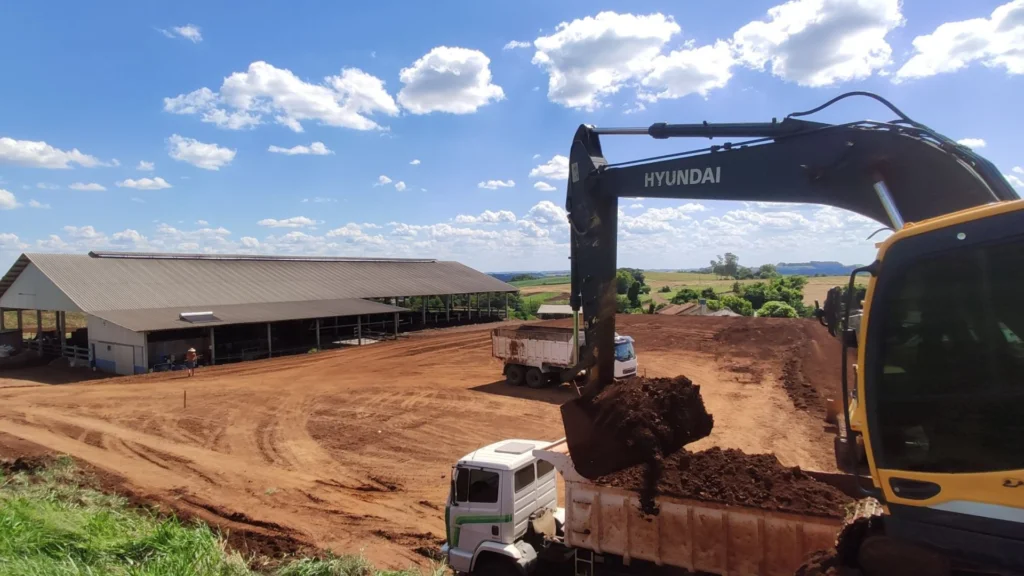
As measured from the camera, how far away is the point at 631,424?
703 centimetres

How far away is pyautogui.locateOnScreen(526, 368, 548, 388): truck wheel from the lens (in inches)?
950

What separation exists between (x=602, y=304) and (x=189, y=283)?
36530 millimetres

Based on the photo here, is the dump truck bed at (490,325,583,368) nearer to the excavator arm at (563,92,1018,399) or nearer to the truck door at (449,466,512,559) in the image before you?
A: the excavator arm at (563,92,1018,399)

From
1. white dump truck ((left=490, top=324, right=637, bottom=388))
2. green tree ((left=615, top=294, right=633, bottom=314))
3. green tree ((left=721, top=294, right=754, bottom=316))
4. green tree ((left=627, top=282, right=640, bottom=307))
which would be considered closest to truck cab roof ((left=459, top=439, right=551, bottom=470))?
white dump truck ((left=490, top=324, right=637, bottom=388))

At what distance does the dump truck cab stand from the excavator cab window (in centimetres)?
428

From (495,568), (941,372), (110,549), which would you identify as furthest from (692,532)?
(110,549)

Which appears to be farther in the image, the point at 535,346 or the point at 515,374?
the point at 515,374

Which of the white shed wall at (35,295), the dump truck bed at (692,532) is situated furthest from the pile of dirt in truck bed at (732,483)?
the white shed wall at (35,295)

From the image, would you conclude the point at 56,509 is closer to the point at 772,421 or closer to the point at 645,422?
the point at 645,422

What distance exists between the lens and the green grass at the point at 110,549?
7305 mm

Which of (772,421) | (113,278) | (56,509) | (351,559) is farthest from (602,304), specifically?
(113,278)

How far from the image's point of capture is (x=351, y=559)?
9203 mm

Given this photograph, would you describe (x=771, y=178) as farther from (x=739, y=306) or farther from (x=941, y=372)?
(x=739, y=306)

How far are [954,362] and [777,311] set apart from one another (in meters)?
44.7
